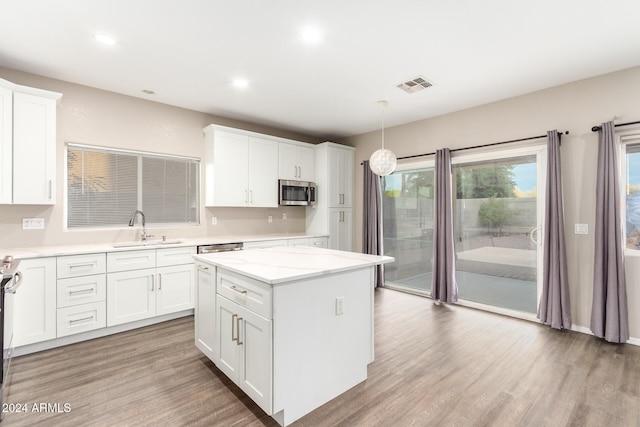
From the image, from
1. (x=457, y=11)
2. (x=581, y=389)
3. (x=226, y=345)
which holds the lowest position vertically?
(x=581, y=389)

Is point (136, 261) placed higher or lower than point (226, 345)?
higher

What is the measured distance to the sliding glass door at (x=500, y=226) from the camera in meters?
3.66

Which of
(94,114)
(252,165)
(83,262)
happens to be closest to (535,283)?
(252,165)

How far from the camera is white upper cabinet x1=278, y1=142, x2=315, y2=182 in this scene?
16.3 feet

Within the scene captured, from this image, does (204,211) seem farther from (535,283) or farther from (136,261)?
(535,283)

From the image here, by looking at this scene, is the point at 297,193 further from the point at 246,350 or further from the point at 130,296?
the point at 246,350

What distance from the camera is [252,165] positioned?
4.58 meters

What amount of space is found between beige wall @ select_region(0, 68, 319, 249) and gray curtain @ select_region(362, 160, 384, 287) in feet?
6.81

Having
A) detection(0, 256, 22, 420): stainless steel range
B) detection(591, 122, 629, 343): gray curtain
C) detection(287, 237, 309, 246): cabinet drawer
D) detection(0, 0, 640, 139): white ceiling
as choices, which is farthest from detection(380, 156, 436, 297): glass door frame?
detection(0, 256, 22, 420): stainless steel range

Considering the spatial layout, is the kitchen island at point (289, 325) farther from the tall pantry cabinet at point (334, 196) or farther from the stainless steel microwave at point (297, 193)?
the tall pantry cabinet at point (334, 196)

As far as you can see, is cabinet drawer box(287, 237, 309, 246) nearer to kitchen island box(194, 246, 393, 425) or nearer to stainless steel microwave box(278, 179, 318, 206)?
stainless steel microwave box(278, 179, 318, 206)

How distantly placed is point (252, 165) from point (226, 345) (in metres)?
2.91

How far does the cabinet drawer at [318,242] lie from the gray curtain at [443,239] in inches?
69.0

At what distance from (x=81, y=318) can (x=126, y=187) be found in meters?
1.58
